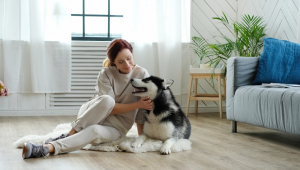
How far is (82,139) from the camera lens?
2406 mm

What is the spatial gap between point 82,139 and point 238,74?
1.51 meters

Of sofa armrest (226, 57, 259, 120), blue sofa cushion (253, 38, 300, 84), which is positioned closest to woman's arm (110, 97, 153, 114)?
sofa armrest (226, 57, 259, 120)

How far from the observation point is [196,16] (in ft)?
16.0

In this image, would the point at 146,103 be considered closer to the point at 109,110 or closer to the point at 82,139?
the point at 109,110

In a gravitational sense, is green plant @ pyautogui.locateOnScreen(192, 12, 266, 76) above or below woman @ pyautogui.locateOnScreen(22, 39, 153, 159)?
above

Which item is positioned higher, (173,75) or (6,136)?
(173,75)

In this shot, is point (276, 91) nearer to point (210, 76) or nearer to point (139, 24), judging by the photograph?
point (210, 76)

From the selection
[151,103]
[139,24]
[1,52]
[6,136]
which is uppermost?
[139,24]

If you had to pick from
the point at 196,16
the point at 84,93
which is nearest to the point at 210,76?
the point at 196,16

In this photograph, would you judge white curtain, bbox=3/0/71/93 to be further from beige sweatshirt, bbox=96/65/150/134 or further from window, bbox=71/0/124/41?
beige sweatshirt, bbox=96/65/150/134

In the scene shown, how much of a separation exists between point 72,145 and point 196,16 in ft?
9.86

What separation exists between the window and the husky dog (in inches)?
98.5

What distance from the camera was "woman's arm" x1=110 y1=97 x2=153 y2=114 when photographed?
253cm

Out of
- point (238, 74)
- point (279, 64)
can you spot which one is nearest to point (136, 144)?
point (238, 74)
